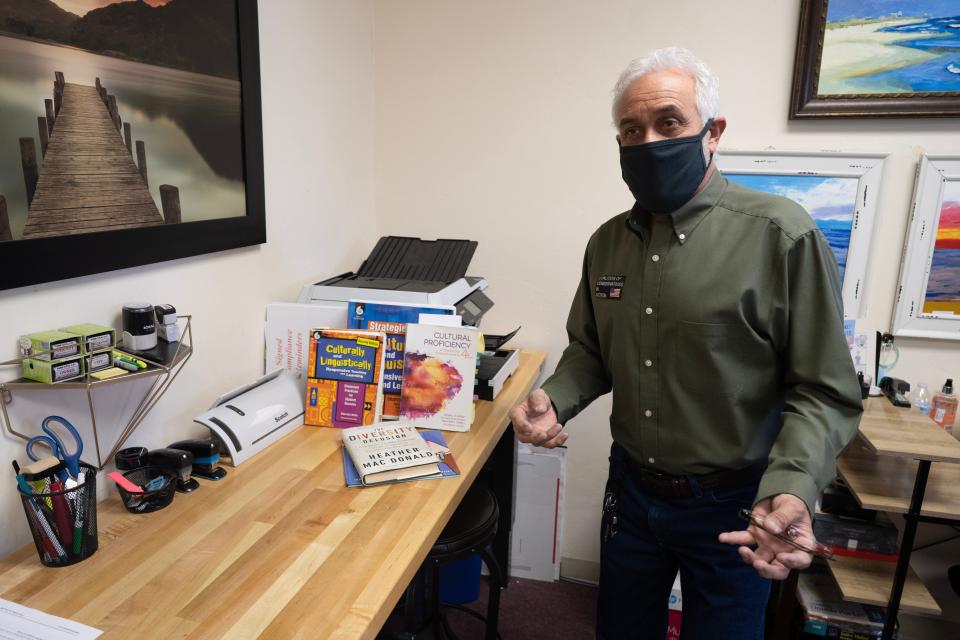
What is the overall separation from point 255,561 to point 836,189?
2.05 meters

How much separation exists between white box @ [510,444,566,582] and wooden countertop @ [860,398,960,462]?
41.2 inches

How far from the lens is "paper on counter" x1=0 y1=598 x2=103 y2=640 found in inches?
35.8

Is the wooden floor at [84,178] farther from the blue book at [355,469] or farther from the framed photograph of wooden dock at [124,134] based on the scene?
the blue book at [355,469]

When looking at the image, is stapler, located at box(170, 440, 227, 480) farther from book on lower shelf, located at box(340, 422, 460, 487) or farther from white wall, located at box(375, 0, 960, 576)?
white wall, located at box(375, 0, 960, 576)

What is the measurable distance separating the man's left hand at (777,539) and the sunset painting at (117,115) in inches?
50.7

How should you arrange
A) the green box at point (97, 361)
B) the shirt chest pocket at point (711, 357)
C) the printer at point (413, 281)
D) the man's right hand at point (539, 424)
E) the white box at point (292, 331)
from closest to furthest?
the green box at point (97, 361) < the shirt chest pocket at point (711, 357) < the man's right hand at point (539, 424) < the white box at point (292, 331) < the printer at point (413, 281)

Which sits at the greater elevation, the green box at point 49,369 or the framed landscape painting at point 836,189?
the framed landscape painting at point 836,189

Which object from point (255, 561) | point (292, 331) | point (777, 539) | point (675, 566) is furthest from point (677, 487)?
point (292, 331)

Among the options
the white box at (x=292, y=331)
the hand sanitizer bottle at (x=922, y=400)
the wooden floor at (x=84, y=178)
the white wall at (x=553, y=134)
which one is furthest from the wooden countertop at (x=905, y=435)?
the wooden floor at (x=84, y=178)

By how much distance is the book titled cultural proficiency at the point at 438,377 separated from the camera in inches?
65.7

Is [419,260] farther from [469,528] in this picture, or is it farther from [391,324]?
[469,528]

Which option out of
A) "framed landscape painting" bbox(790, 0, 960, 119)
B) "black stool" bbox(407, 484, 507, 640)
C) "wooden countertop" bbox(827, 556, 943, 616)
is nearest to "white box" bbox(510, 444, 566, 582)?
"black stool" bbox(407, 484, 507, 640)

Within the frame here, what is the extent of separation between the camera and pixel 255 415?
60.6 inches

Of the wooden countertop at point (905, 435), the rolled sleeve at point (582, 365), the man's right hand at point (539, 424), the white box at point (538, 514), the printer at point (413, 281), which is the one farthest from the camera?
the white box at point (538, 514)
